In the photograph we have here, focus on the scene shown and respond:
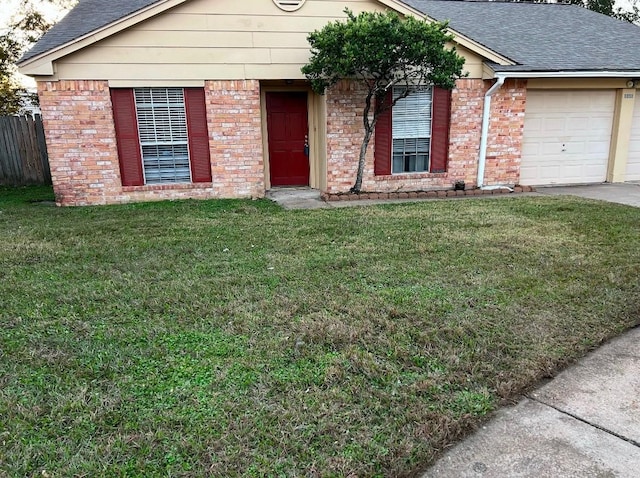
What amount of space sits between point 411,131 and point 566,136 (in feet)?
12.8

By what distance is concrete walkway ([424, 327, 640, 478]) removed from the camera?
7.25 ft

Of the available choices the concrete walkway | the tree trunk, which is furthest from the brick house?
the concrete walkway

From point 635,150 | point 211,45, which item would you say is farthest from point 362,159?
point 635,150

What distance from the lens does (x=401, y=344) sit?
3268mm

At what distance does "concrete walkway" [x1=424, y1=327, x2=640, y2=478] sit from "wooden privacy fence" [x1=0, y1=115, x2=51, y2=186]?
40.9 ft

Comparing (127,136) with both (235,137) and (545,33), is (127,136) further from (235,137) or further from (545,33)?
(545,33)

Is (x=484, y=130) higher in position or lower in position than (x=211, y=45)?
lower

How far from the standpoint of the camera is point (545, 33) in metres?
11.8

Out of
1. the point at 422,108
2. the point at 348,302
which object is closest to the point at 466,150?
the point at 422,108

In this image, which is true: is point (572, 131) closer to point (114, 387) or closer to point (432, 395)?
point (432, 395)

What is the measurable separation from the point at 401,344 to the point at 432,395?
1.90 ft

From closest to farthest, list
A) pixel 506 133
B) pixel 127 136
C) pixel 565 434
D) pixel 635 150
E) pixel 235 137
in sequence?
pixel 565 434
pixel 127 136
pixel 235 137
pixel 506 133
pixel 635 150

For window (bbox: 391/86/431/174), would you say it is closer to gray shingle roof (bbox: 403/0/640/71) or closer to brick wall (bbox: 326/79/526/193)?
brick wall (bbox: 326/79/526/193)

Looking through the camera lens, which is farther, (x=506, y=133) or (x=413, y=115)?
(x=506, y=133)
